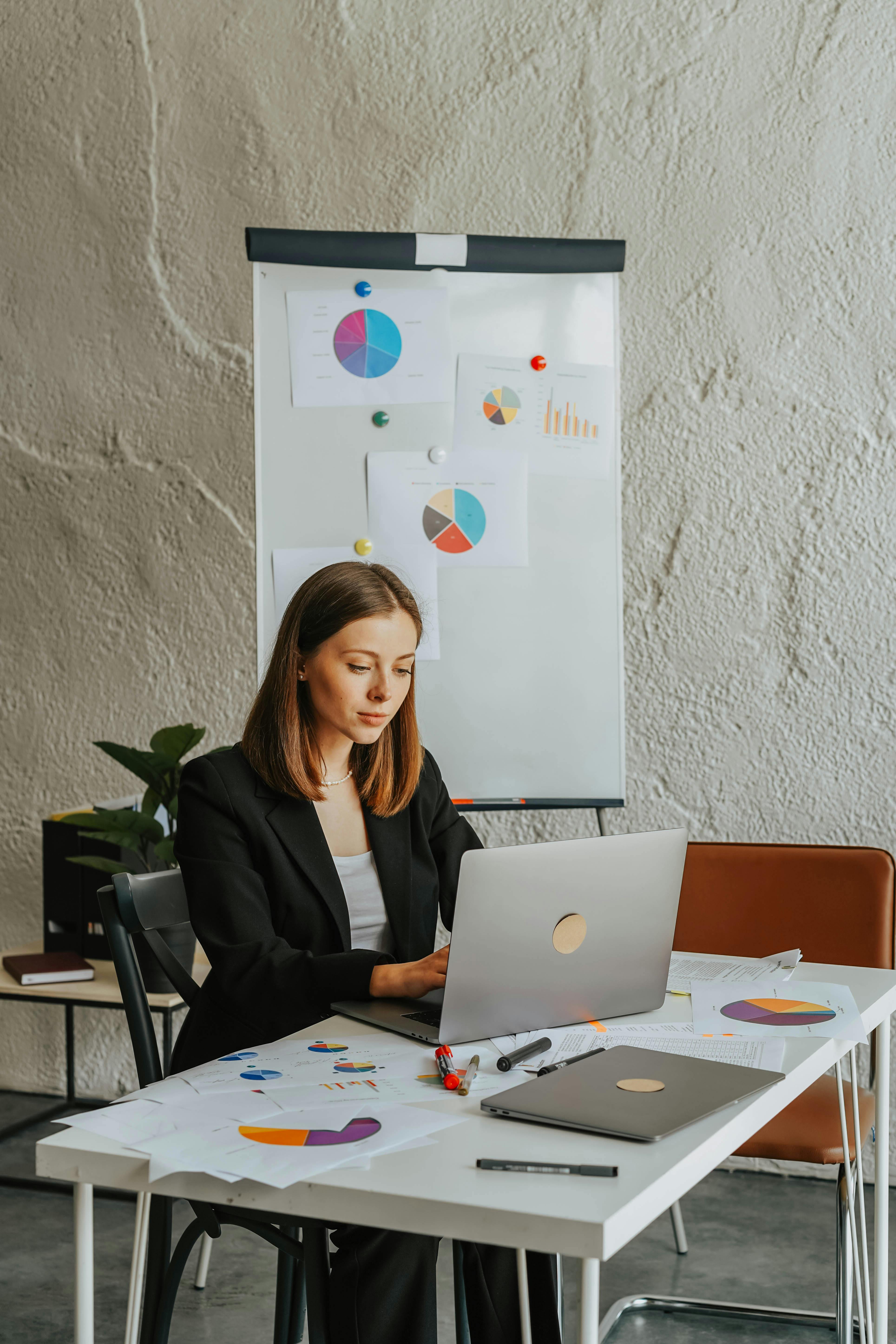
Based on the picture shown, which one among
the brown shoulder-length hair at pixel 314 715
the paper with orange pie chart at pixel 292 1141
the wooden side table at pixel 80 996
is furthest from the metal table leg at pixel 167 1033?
the paper with orange pie chart at pixel 292 1141

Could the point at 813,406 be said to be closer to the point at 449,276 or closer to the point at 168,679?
the point at 449,276

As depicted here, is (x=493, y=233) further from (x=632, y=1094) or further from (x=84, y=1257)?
(x=84, y=1257)

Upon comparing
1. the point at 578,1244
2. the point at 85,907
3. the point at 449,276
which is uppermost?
the point at 449,276

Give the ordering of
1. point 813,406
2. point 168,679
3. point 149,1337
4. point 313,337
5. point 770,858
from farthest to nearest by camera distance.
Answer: point 168,679 → point 813,406 → point 313,337 → point 770,858 → point 149,1337

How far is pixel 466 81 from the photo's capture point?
284 centimetres

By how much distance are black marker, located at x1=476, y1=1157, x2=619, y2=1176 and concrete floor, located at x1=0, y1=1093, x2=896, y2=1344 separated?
1185 millimetres

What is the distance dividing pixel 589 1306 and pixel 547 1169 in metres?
0.10

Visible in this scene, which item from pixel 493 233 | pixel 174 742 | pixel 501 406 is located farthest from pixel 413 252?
A: pixel 174 742

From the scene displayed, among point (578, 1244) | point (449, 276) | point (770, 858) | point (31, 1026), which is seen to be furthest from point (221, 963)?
point (31, 1026)

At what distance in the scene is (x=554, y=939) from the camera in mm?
1216

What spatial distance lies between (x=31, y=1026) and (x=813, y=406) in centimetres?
252

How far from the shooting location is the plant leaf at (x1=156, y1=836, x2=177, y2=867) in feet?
8.11

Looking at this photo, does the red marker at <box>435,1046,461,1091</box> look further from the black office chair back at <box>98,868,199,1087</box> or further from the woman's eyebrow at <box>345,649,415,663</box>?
the woman's eyebrow at <box>345,649,415,663</box>

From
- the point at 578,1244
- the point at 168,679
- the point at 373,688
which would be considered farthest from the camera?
the point at 168,679
